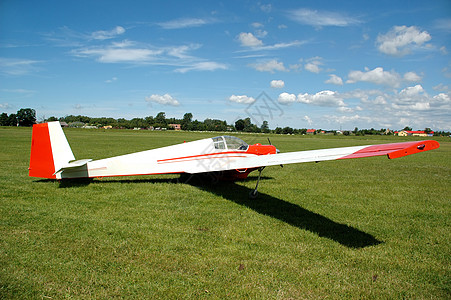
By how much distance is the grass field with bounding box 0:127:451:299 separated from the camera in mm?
3316

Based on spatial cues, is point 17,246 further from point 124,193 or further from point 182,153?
point 182,153

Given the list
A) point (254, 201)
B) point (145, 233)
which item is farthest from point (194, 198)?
point (145, 233)

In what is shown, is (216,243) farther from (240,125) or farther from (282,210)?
(240,125)

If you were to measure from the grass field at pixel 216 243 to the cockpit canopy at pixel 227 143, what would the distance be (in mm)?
1496

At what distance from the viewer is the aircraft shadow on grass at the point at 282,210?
487 cm

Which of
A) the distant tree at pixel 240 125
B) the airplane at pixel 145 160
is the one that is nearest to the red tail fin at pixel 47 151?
the airplane at pixel 145 160

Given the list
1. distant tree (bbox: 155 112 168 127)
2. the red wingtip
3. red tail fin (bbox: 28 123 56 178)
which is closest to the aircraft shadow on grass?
red tail fin (bbox: 28 123 56 178)

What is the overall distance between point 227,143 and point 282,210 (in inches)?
125

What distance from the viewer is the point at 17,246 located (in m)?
4.14

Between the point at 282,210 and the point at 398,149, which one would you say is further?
the point at 282,210

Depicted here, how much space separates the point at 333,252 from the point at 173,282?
101 inches

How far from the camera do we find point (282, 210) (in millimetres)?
6375

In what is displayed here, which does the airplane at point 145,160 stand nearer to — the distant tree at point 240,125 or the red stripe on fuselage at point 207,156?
the red stripe on fuselage at point 207,156

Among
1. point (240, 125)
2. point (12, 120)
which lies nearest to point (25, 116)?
point (12, 120)
